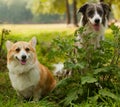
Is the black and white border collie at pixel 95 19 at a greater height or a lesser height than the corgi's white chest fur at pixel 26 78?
greater

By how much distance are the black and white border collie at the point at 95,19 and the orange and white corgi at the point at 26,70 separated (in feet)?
3.77

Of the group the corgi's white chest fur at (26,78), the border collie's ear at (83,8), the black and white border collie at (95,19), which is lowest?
the corgi's white chest fur at (26,78)

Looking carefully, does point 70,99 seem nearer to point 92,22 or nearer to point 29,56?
point 29,56

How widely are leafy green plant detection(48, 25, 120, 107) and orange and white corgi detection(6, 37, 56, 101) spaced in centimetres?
40

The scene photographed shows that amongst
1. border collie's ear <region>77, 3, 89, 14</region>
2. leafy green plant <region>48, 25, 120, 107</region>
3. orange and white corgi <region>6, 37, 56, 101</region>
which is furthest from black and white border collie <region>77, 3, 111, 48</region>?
orange and white corgi <region>6, 37, 56, 101</region>

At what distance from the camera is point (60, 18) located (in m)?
65.1

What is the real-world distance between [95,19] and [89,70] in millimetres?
1192

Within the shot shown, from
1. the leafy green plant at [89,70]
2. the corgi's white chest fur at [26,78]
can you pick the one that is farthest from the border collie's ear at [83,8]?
the corgi's white chest fur at [26,78]

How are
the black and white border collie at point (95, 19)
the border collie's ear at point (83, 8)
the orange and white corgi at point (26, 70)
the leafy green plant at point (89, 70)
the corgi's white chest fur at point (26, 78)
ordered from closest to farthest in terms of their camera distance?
1. the leafy green plant at point (89, 70)
2. the orange and white corgi at point (26, 70)
3. the corgi's white chest fur at point (26, 78)
4. the black and white border collie at point (95, 19)
5. the border collie's ear at point (83, 8)

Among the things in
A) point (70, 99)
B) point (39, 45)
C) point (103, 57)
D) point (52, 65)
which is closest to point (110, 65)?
point (103, 57)

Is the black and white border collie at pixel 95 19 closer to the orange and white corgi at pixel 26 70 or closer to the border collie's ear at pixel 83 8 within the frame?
the border collie's ear at pixel 83 8

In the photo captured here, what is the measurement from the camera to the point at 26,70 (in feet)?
19.6

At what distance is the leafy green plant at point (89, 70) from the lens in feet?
18.3

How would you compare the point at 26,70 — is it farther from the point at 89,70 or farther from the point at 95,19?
the point at 95,19
